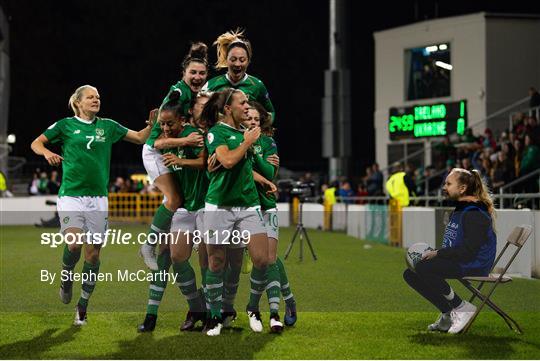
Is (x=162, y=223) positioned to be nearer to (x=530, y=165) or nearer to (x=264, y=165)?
(x=264, y=165)

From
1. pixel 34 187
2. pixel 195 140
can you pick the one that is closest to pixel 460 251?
pixel 195 140

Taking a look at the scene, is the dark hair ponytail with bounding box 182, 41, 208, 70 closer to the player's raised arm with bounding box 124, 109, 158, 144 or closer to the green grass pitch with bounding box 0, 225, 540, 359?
the player's raised arm with bounding box 124, 109, 158, 144

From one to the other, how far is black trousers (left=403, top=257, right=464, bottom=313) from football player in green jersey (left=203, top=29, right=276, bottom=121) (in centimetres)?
188

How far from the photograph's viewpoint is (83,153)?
28.5 feet

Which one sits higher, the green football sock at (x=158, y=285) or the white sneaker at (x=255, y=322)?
the green football sock at (x=158, y=285)

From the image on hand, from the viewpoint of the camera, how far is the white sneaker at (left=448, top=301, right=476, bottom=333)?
27.0 ft

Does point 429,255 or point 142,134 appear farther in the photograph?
point 142,134

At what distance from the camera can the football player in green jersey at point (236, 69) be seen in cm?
829

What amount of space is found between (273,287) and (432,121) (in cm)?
1755

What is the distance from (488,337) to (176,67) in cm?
4311

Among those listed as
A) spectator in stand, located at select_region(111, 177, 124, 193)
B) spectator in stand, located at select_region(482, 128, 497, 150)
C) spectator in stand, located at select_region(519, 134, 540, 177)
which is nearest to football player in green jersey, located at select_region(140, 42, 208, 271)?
spectator in stand, located at select_region(519, 134, 540, 177)

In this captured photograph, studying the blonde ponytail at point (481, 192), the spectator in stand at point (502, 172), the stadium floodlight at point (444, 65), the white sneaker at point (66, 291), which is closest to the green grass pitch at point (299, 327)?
the white sneaker at point (66, 291)

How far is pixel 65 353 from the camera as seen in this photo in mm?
7406

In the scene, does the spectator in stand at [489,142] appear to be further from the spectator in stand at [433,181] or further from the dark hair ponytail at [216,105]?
the dark hair ponytail at [216,105]
